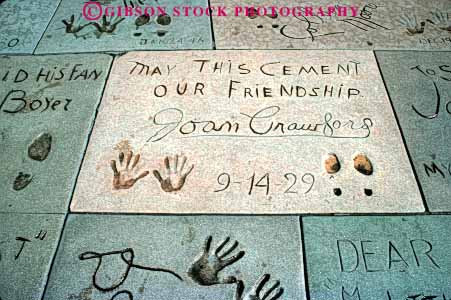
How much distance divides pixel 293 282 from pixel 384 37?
1903 mm

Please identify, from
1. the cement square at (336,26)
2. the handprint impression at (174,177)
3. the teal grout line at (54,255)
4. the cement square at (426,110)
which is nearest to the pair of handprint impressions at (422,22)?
the cement square at (336,26)

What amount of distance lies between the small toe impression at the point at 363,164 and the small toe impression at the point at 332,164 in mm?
97

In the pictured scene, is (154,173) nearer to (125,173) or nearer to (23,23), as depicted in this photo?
(125,173)

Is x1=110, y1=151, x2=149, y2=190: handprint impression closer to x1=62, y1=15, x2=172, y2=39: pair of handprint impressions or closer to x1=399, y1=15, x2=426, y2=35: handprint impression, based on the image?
x1=62, y1=15, x2=172, y2=39: pair of handprint impressions

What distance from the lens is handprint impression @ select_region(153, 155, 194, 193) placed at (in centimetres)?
194

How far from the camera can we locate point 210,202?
188cm

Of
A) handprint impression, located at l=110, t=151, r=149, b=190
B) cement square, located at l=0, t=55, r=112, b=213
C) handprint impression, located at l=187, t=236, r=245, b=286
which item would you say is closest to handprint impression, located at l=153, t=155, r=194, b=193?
handprint impression, located at l=110, t=151, r=149, b=190

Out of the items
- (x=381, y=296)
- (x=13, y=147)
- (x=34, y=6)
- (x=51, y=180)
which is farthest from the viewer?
(x=34, y=6)

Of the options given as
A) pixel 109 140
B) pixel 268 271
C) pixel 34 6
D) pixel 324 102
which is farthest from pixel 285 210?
pixel 34 6

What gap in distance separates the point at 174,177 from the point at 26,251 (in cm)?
75

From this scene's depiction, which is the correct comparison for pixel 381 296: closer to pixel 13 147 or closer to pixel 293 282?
pixel 293 282

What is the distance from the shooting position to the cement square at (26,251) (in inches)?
64.2

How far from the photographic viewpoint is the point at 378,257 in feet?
5.59

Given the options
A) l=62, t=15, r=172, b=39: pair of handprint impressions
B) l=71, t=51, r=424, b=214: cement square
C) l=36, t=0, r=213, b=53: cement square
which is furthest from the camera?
l=62, t=15, r=172, b=39: pair of handprint impressions
